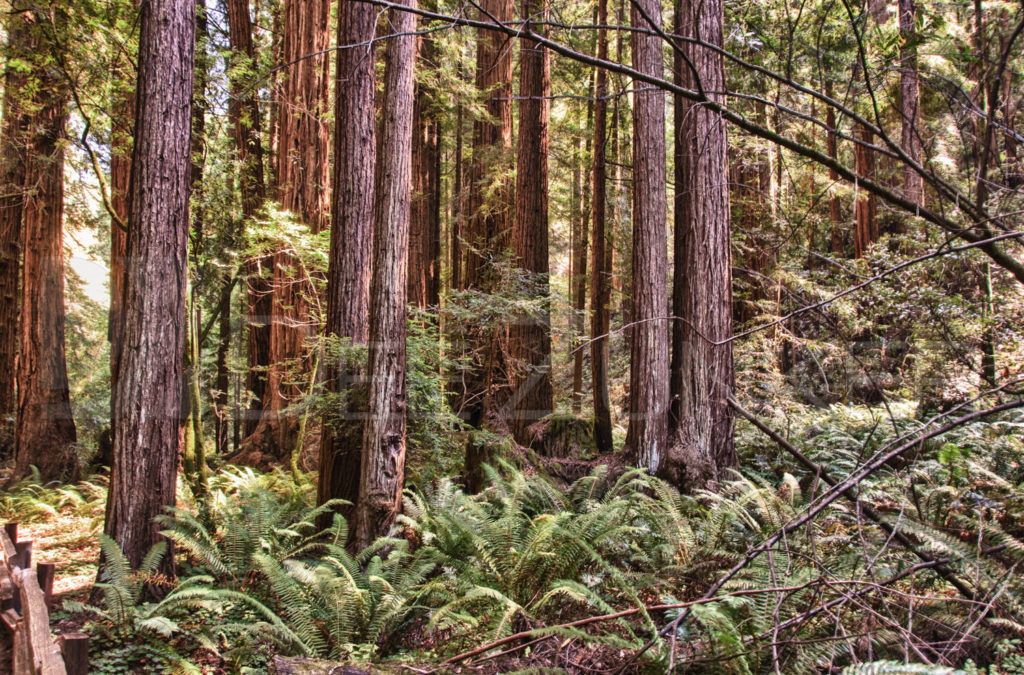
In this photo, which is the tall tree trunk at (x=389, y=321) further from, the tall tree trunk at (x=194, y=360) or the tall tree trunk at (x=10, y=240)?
the tall tree trunk at (x=10, y=240)

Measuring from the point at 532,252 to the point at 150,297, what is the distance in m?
6.46

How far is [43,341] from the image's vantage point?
378 inches

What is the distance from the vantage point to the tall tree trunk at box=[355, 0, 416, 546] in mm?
5723

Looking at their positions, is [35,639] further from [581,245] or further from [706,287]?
[581,245]

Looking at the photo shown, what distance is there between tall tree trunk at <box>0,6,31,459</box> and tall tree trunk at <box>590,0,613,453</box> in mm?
9418

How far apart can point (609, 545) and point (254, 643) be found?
2770 mm

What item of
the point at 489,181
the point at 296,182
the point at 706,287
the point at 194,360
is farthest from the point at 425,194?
the point at 706,287

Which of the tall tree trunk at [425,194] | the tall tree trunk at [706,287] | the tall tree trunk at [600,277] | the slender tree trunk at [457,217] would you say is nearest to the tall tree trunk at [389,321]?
the tall tree trunk at [706,287]

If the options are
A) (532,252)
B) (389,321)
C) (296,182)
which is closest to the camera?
(389,321)

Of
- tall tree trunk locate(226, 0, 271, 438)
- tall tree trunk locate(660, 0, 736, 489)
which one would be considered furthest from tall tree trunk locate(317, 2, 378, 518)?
tall tree trunk locate(660, 0, 736, 489)

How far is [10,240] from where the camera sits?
33.1 ft

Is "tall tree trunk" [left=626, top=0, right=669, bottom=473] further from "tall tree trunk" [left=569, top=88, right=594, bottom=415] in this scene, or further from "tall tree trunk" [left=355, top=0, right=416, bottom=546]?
"tall tree trunk" [left=355, top=0, right=416, bottom=546]

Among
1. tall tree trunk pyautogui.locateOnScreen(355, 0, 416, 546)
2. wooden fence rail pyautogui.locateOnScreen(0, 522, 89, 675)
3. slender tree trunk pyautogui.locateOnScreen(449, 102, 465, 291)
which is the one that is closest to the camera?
wooden fence rail pyautogui.locateOnScreen(0, 522, 89, 675)

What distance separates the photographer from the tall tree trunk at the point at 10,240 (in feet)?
30.6
